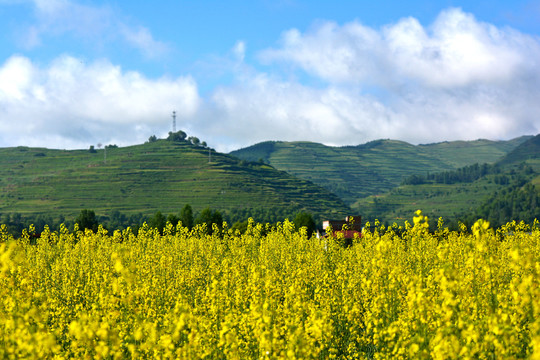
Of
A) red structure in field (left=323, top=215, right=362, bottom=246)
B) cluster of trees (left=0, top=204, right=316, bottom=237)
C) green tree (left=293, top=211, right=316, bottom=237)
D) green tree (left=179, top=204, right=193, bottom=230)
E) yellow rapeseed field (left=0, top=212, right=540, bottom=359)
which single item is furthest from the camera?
cluster of trees (left=0, top=204, right=316, bottom=237)

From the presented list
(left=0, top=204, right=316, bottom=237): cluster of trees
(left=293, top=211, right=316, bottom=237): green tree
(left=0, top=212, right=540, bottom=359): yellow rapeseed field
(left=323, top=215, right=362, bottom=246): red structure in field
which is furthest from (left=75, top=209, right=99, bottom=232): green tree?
(left=0, top=212, right=540, bottom=359): yellow rapeseed field

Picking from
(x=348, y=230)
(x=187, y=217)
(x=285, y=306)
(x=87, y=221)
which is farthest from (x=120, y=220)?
(x=285, y=306)

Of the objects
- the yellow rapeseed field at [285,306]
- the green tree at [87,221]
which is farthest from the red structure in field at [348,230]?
the green tree at [87,221]

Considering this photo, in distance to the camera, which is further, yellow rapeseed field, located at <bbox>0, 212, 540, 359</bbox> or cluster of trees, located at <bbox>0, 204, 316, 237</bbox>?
cluster of trees, located at <bbox>0, 204, 316, 237</bbox>

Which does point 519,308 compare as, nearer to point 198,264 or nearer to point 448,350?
point 448,350

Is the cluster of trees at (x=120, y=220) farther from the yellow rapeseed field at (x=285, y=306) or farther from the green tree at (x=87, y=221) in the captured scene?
the yellow rapeseed field at (x=285, y=306)

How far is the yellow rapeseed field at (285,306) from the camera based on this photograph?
8938 millimetres

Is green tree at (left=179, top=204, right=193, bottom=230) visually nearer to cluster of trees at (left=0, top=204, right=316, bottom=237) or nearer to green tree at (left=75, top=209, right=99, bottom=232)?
cluster of trees at (left=0, top=204, right=316, bottom=237)

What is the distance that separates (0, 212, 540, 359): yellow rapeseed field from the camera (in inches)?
352

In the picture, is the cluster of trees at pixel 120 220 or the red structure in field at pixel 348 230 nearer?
the red structure in field at pixel 348 230

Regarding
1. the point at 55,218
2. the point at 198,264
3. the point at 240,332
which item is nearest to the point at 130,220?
the point at 55,218

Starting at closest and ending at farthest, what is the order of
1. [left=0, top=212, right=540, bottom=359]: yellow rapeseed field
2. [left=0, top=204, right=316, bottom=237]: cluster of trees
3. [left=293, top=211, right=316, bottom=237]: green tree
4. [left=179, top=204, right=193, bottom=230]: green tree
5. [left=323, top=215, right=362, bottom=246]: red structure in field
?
[left=0, top=212, right=540, bottom=359]: yellow rapeseed field
[left=323, top=215, right=362, bottom=246]: red structure in field
[left=179, top=204, right=193, bottom=230]: green tree
[left=293, top=211, right=316, bottom=237]: green tree
[left=0, top=204, right=316, bottom=237]: cluster of trees

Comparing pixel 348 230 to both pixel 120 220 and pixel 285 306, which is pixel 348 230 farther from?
pixel 120 220

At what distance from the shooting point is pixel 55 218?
636ft
